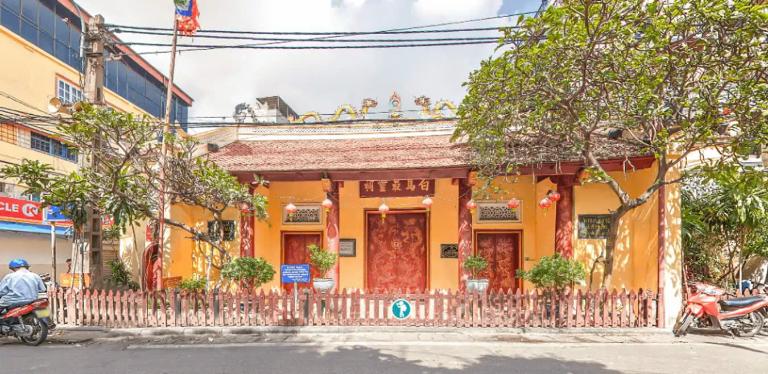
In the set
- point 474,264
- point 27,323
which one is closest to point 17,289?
point 27,323

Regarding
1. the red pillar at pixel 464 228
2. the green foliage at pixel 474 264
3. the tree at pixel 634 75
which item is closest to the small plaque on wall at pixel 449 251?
the red pillar at pixel 464 228

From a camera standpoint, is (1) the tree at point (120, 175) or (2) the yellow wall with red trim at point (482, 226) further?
(2) the yellow wall with red trim at point (482, 226)

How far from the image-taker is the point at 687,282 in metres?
Result: 8.72

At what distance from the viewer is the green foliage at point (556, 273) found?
784 cm

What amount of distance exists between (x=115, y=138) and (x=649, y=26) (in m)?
9.02

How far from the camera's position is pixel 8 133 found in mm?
15688

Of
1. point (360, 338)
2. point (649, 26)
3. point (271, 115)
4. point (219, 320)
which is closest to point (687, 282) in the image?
point (649, 26)

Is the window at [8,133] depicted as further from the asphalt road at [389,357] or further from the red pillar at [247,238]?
the asphalt road at [389,357]

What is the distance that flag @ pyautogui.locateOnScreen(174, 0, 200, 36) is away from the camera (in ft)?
31.8

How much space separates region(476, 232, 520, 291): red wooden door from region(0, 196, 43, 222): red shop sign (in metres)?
15.4

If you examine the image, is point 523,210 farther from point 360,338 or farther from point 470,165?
point 360,338

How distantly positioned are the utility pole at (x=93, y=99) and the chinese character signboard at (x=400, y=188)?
6562 millimetres

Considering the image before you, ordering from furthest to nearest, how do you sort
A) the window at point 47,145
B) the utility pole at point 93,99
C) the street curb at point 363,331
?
the window at point 47,145 < the utility pole at point 93,99 < the street curb at point 363,331

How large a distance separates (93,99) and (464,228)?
9.26 m
